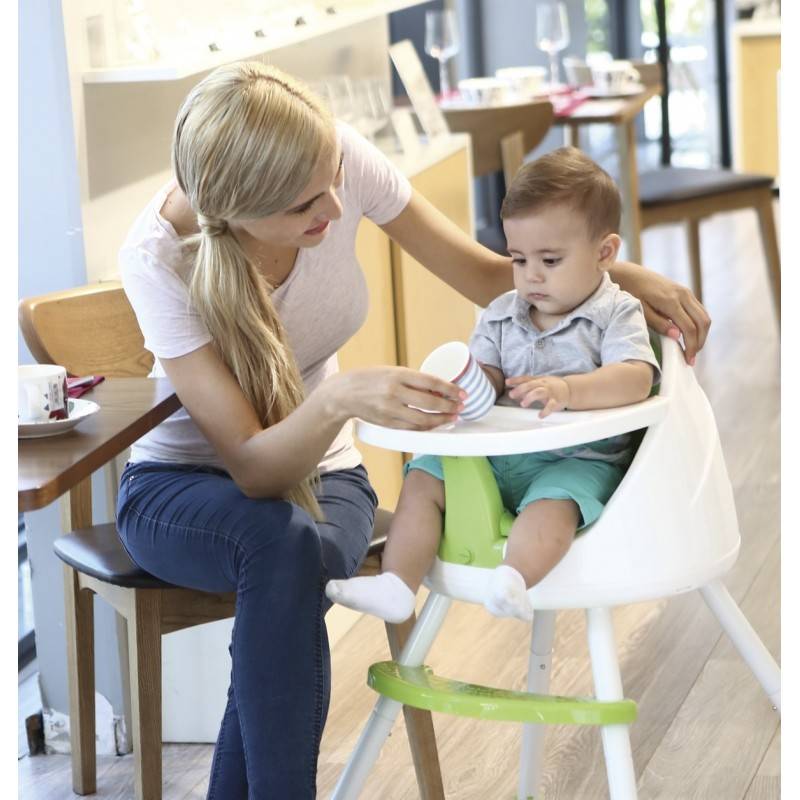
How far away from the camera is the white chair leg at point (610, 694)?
1569mm

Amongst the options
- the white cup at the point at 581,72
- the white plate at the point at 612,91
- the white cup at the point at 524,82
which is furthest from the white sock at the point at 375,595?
the white cup at the point at 581,72

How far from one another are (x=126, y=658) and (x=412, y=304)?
113cm

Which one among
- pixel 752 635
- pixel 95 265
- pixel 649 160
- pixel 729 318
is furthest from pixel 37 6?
pixel 649 160

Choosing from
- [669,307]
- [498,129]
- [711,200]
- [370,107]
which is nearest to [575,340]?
[669,307]

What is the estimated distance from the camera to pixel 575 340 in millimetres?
1824

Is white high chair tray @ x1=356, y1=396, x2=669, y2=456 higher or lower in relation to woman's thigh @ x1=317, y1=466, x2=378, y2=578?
higher

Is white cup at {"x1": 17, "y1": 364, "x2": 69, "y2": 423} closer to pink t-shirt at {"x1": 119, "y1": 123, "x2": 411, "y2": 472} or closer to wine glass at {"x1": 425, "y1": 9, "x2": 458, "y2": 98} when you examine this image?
pink t-shirt at {"x1": 119, "y1": 123, "x2": 411, "y2": 472}

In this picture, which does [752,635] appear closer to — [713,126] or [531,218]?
[531,218]

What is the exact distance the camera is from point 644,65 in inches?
217

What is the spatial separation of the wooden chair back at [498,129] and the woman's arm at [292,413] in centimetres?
257

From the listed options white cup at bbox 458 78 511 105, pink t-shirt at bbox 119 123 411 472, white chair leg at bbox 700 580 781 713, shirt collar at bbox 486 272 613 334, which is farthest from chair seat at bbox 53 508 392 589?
white cup at bbox 458 78 511 105

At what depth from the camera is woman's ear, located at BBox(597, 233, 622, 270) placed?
72.2 inches

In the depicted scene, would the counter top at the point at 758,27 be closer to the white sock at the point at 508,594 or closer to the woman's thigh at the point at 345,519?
the woman's thigh at the point at 345,519

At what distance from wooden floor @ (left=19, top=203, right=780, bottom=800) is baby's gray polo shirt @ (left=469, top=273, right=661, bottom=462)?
0.69m
